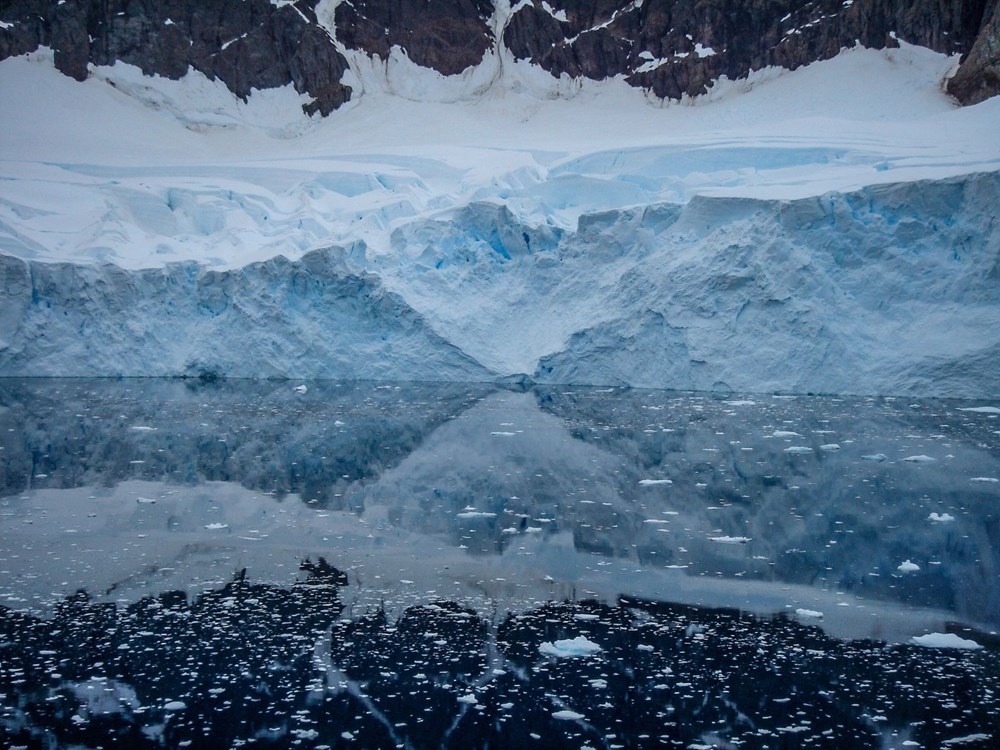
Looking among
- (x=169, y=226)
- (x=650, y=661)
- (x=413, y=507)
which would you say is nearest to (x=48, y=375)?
Result: (x=169, y=226)

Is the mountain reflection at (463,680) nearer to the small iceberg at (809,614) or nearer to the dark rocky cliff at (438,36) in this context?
the small iceberg at (809,614)

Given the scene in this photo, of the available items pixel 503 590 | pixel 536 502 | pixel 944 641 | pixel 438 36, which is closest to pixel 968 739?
pixel 944 641

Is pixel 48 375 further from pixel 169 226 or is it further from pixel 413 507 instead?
pixel 413 507

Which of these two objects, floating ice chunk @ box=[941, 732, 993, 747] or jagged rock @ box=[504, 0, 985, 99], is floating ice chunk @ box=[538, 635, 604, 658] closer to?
floating ice chunk @ box=[941, 732, 993, 747]

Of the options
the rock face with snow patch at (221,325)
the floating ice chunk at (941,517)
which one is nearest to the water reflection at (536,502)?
the floating ice chunk at (941,517)

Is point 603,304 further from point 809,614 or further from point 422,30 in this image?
point 422,30

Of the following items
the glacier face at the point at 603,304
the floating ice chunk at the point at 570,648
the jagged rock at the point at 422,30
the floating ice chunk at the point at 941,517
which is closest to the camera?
the floating ice chunk at the point at 570,648
